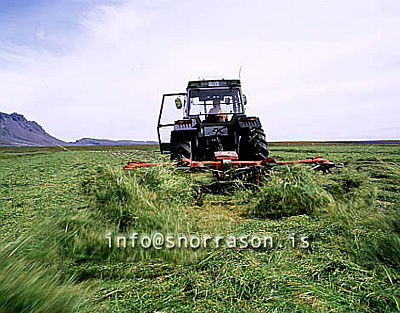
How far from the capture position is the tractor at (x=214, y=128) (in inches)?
256

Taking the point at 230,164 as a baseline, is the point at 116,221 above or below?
below

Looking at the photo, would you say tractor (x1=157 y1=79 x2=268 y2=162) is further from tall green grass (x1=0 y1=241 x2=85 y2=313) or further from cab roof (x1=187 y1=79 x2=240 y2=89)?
tall green grass (x1=0 y1=241 x2=85 y2=313)

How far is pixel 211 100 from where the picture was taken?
8.27 metres

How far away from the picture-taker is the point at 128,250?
8.65ft

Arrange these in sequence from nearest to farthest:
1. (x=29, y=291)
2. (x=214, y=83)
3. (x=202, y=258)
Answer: (x=29, y=291) < (x=202, y=258) < (x=214, y=83)

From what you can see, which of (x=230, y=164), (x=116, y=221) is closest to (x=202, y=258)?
(x=116, y=221)

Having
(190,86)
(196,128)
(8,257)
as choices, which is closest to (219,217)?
(8,257)

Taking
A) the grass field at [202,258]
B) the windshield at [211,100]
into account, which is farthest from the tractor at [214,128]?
the grass field at [202,258]

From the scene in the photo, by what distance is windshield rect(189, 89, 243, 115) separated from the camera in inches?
321

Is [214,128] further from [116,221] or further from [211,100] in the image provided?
[116,221]

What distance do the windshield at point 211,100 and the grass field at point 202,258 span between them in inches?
161

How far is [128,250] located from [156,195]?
1503 mm

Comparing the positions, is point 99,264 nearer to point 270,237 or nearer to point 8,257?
point 8,257

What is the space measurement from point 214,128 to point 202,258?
16.2ft
